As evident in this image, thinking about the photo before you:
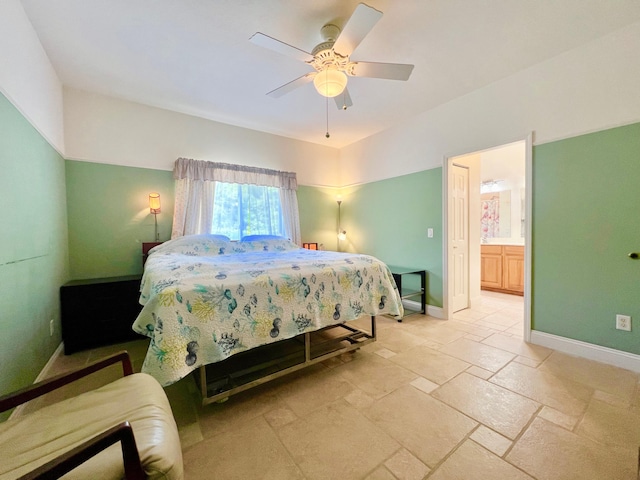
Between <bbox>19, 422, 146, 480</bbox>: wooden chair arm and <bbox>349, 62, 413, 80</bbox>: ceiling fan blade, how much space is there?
8.26 feet

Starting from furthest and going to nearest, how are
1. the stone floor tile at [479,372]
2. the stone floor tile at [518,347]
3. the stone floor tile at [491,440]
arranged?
1. the stone floor tile at [518,347]
2. the stone floor tile at [479,372]
3. the stone floor tile at [491,440]

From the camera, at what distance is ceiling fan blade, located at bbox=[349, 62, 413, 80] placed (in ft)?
6.64

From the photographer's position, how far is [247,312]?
5.62 ft

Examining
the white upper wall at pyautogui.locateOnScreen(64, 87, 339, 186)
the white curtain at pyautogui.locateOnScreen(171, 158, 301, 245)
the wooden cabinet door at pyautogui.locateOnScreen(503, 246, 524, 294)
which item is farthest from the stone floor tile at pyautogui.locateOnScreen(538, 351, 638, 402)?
the white upper wall at pyautogui.locateOnScreen(64, 87, 339, 186)

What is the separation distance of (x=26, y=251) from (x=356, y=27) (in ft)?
9.24

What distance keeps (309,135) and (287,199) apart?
1177 millimetres

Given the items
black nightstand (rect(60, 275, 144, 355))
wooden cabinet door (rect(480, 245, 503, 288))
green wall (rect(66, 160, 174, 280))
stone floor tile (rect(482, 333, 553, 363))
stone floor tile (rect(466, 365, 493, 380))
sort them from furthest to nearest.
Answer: wooden cabinet door (rect(480, 245, 503, 288)), green wall (rect(66, 160, 174, 280)), black nightstand (rect(60, 275, 144, 355)), stone floor tile (rect(482, 333, 553, 363)), stone floor tile (rect(466, 365, 493, 380))

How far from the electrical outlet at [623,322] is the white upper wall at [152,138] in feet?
14.1

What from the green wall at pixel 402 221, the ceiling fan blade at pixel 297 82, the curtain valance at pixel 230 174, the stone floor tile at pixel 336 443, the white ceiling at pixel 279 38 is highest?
the white ceiling at pixel 279 38

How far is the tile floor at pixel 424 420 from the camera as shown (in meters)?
1.28

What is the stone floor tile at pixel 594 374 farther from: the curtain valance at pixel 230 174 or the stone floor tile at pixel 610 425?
the curtain valance at pixel 230 174

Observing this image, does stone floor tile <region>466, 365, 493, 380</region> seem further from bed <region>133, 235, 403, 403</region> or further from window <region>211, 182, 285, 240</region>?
window <region>211, 182, 285, 240</region>

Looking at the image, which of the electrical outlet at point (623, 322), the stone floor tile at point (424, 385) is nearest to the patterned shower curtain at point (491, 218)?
the electrical outlet at point (623, 322)

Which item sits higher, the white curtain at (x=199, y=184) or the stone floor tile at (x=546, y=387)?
the white curtain at (x=199, y=184)
